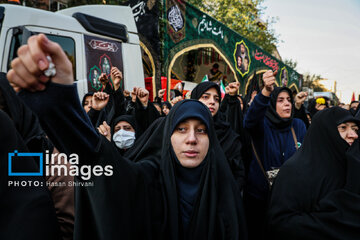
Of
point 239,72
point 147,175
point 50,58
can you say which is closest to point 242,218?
point 147,175

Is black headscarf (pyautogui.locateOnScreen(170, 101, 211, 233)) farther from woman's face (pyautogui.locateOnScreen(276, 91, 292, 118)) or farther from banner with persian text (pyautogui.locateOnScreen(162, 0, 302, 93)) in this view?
banner with persian text (pyautogui.locateOnScreen(162, 0, 302, 93))

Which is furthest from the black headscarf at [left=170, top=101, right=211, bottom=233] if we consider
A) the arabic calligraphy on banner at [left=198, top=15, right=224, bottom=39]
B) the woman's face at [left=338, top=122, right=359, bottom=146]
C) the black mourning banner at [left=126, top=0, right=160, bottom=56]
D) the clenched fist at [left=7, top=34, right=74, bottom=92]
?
the arabic calligraphy on banner at [left=198, top=15, right=224, bottom=39]

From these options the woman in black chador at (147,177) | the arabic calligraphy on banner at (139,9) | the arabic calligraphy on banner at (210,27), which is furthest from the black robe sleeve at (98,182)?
the arabic calligraphy on banner at (210,27)

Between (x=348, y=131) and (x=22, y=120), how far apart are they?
2297 mm

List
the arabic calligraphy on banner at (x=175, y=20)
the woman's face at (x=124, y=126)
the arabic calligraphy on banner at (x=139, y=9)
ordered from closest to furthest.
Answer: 1. the woman's face at (x=124, y=126)
2. the arabic calligraphy on banner at (x=139, y=9)
3. the arabic calligraphy on banner at (x=175, y=20)

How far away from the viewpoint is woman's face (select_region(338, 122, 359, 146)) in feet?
5.89

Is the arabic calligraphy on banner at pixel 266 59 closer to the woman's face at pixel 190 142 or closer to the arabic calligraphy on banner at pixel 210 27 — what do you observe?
the arabic calligraphy on banner at pixel 210 27

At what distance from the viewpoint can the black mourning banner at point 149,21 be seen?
6.06m

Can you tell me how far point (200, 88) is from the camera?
278cm

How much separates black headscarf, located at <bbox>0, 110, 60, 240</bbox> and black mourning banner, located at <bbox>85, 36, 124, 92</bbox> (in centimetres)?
317

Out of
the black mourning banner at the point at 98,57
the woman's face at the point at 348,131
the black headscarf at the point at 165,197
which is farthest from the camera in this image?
the black mourning banner at the point at 98,57

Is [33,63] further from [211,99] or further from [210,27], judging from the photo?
[210,27]

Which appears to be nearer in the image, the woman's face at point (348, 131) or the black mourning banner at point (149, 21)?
the woman's face at point (348, 131)

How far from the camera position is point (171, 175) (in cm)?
141
